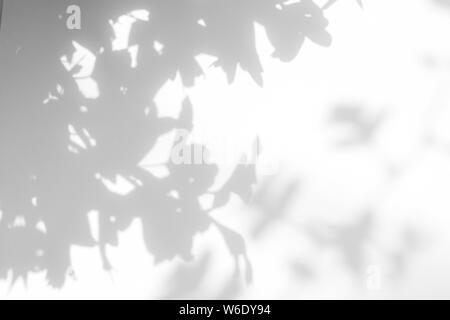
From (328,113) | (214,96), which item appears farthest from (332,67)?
(214,96)

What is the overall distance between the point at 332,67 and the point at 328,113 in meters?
0.17

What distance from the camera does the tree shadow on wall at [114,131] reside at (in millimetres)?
1721

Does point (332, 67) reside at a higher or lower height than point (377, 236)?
higher

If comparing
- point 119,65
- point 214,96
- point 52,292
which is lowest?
point 52,292

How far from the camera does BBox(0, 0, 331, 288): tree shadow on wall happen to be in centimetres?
172

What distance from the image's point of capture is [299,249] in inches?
66.0

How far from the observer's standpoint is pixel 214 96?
5.75ft

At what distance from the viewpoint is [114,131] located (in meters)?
1.76

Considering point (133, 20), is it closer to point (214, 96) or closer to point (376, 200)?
point (214, 96)

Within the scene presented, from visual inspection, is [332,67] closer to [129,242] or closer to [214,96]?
[214,96]

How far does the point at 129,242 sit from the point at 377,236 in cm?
88
